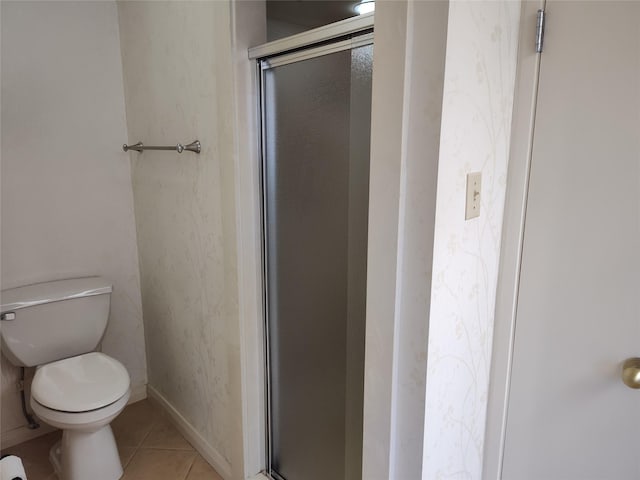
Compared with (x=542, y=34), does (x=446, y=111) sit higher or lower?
lower

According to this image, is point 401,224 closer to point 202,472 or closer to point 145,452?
point 202,472

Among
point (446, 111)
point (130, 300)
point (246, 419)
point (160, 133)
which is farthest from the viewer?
point (130, 300)

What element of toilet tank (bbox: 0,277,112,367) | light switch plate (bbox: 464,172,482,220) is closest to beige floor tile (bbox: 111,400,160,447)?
toilet tank (bbox: 0,277,112,367)

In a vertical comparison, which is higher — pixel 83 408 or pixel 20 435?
pixel 83 408

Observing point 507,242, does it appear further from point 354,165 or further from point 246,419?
point 246,419

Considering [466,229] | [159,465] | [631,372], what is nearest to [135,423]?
[159,465]

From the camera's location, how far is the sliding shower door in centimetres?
128

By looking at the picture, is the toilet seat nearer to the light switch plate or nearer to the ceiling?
the light switch plate

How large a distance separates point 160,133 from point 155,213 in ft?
1.30

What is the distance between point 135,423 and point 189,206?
1.28 m

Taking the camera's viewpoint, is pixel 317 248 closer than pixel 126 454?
Yes

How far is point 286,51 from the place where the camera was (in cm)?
141

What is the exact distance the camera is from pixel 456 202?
0.92m

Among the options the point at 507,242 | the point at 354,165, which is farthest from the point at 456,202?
the point at 354,165
